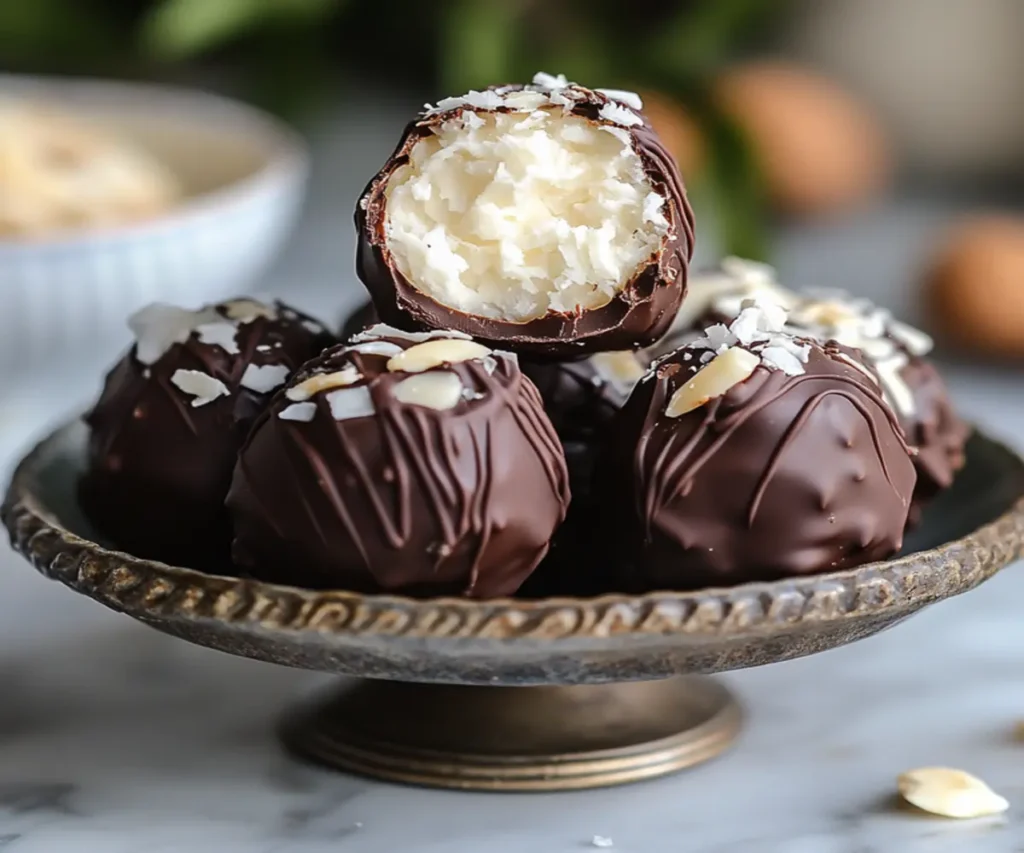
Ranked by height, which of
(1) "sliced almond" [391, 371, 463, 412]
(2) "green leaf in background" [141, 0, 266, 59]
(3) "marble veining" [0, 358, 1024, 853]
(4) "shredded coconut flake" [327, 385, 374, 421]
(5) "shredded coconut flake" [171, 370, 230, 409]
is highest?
(2) "green leaf in background" [141, 0, 266, 59]

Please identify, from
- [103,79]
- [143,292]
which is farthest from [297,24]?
[143,292]

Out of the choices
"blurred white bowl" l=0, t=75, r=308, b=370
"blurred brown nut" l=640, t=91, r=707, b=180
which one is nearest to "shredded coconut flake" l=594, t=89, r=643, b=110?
"blurred white bowl" l=0, t=75, r=308, b=370

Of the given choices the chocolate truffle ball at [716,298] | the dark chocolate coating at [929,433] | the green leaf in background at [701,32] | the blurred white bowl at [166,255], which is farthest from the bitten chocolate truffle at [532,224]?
the green leaf in background at [701,32]

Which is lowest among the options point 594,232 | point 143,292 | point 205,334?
point 143,292

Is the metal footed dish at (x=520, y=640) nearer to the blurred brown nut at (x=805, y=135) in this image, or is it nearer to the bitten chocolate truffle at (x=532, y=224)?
the bitten chocolate truffle at (x=532, y=224)

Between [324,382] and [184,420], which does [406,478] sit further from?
[184,420]

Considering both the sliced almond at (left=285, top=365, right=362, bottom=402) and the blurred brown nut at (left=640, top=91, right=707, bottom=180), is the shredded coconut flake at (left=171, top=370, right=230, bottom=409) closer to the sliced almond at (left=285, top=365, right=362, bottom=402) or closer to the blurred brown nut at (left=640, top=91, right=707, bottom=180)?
the sliced almond at (left=285, top=365, right=362, bottom=402)

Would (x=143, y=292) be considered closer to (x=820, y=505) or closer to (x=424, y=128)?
(x=424, y=128)
